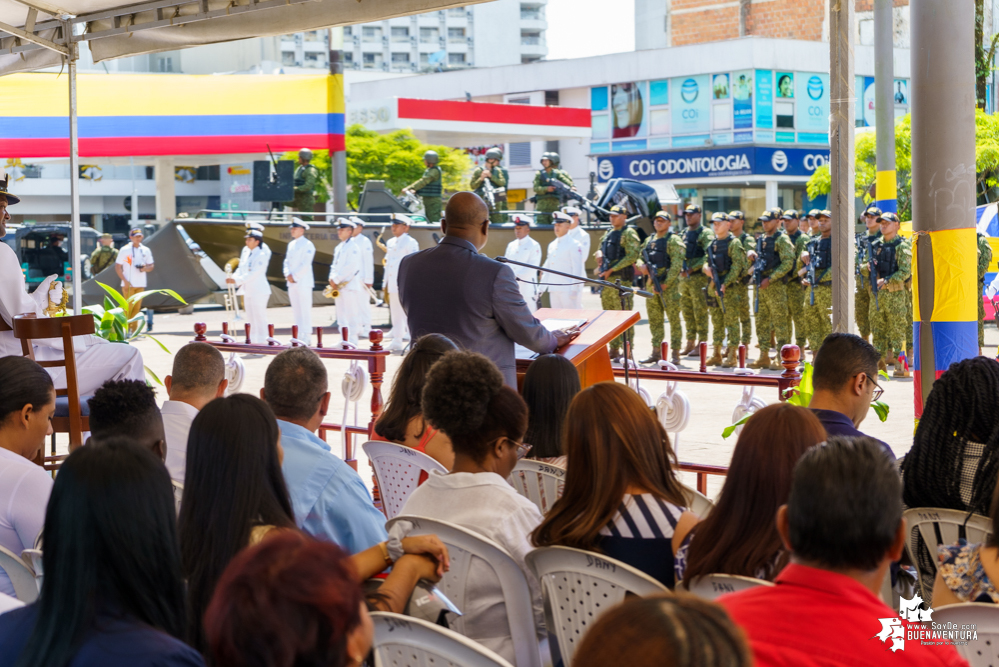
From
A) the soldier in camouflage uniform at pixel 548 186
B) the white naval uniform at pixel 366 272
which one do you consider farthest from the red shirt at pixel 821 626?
the soldier in camouflage uniform at pixel 548 186

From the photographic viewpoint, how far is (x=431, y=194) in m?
19.5

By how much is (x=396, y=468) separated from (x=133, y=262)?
15.0 m

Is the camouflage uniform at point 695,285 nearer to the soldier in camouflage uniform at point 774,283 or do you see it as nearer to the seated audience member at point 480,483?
the soldier in camouflage uniform at point 774,283

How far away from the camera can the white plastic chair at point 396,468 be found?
350 centimetres

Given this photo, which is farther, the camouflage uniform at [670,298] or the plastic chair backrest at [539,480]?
the camouflage uniform at [670,298]

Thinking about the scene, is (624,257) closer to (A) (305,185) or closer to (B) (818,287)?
(B) (818,287)

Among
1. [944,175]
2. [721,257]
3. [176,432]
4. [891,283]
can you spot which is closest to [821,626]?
[176,432]

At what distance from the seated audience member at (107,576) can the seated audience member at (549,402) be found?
1972 millimetres

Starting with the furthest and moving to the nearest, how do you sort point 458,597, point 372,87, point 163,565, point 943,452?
point 372,87
point 943,452
point 458,597
point 163,565

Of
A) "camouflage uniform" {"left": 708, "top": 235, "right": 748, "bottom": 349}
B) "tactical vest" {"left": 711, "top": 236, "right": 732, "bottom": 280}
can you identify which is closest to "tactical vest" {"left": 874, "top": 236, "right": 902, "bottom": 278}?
"camouflage uniform" {"left": 708, "top": 235, "right": 748, "bottom": 349}

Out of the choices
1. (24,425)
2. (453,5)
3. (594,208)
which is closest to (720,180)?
(594,208)

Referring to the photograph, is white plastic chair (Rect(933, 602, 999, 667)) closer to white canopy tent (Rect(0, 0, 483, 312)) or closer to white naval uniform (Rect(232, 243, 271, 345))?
white canopy tent (Rect(0, 0, 483, 312))

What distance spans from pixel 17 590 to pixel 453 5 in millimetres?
3436

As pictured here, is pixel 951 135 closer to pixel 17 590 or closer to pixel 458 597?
pixel 458 597
